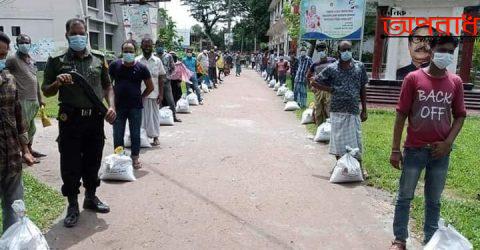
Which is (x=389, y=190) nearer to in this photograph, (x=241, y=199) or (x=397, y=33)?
(x=241, y=199)

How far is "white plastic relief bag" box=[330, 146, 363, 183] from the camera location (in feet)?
19.5

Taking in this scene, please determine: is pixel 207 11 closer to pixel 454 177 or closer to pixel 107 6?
pixel 107 6

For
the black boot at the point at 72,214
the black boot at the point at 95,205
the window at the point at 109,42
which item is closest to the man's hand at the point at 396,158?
the black boot at the point at 95,205

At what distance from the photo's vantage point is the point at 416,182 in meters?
3.83

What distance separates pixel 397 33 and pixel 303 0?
361 cm

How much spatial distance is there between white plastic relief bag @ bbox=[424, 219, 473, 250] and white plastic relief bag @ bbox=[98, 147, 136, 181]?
374cm

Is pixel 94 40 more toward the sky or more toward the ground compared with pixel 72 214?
more toward the sky

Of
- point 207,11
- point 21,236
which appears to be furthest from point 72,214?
point 207,11

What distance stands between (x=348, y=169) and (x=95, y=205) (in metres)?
3.14

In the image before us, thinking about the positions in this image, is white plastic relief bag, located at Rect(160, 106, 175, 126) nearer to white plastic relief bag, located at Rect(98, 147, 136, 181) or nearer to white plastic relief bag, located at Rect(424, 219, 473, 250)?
white plastic relief bag, located at Rect(98, 147, 136, 181)

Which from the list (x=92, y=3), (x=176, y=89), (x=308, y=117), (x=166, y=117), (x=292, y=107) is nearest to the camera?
(x=166, y=117)

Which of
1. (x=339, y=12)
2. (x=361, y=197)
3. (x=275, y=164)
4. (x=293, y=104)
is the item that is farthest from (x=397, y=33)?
(x=361, y=197)

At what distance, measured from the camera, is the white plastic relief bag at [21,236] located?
10.8ft

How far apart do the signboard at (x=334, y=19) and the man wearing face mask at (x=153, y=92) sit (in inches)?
317
